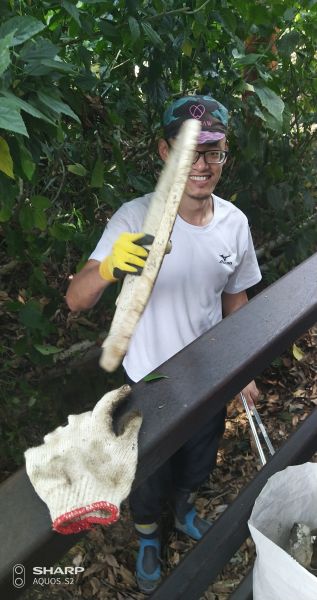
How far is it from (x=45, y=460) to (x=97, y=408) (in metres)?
0.11

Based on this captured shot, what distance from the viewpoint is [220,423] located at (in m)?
1.87

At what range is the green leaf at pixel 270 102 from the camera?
4.97 feet

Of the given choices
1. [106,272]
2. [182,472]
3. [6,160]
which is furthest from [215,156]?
[182,472]

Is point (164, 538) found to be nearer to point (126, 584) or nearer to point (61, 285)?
point (126, 584)

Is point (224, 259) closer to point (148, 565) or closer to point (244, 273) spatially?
point (244, 273)

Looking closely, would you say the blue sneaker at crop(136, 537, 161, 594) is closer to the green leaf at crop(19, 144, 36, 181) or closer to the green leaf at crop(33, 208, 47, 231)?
the green leaf at crop(33, 208, 47, 231)

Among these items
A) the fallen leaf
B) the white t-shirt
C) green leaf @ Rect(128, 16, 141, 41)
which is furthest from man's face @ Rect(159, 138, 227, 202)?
the fallen leaf

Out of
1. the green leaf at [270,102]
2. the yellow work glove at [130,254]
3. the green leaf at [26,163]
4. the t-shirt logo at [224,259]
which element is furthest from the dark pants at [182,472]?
the green leaf at [26,163]

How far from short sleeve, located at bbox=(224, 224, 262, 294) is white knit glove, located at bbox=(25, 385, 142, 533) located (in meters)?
1.02

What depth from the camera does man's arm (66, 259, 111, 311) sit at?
1327 mm

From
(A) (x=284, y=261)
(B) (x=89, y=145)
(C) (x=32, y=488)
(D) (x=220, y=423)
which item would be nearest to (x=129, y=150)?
(B) (x=89, y=145)

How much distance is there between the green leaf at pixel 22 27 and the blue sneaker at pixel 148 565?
1.72m

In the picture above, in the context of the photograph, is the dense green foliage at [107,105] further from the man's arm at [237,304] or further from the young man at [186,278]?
the man's arm at [237,304]

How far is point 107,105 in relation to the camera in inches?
61.1
